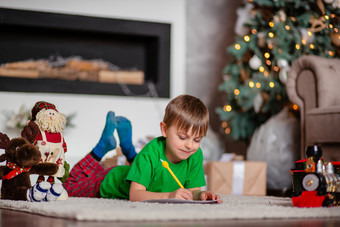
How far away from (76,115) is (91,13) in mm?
720

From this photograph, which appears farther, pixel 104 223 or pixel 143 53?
pixel 143 53

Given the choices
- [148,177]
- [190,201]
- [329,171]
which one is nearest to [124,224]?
[190,201]

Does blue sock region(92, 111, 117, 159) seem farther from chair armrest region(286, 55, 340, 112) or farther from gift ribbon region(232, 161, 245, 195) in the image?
chair armrest region(286, 55, 340, 112)

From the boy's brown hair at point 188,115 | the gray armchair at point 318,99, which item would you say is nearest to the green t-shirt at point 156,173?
the boy's brown hair at point 188,115

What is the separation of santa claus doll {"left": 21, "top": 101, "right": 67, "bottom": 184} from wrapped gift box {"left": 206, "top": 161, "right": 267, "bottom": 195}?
1026 mm

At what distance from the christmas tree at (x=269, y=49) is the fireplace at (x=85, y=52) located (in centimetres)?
57

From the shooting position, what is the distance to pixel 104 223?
3.34 ft

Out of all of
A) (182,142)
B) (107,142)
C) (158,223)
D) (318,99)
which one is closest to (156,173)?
(182,142)

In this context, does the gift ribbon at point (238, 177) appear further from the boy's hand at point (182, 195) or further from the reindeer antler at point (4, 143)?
the reindeer antler at point (4, 143)

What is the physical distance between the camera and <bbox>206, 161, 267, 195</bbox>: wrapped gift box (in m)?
2.57

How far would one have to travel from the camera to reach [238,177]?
8.50 feet

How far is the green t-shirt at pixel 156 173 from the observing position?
1.59 metres

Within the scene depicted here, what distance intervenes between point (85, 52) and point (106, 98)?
51 cm

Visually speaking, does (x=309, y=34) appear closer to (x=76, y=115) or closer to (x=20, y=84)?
(x=76, y=115)
